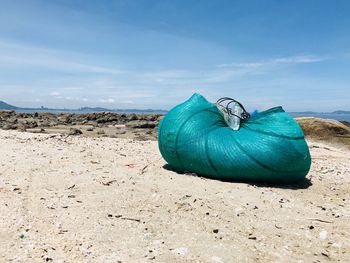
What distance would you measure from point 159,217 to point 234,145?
3.38 m

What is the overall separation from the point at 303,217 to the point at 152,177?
3.91 metres

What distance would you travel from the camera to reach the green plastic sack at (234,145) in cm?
888

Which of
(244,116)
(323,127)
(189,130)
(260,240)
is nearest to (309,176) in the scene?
(244,116)

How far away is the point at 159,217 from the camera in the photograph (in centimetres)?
639

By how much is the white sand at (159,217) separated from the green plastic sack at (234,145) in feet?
1.25

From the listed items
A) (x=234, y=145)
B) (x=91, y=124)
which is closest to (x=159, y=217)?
(x=234, y=145)

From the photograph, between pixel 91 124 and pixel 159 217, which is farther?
pixel 91 124

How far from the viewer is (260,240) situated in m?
5.72

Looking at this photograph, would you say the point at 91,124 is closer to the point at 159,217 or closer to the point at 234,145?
the point at 234,145

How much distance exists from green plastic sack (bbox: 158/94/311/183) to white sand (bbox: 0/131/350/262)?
381 mm

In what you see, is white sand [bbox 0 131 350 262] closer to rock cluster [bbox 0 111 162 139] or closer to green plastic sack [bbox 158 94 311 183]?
green plastic sack [bbox 158 94 311 183]

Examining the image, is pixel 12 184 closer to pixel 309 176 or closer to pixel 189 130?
pixel 189 130

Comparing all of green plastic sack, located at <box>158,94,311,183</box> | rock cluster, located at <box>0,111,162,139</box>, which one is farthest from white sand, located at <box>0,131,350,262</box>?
rock cluster, located at <box>0,111,162,139</box>

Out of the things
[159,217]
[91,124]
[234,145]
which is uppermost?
[234,145]
